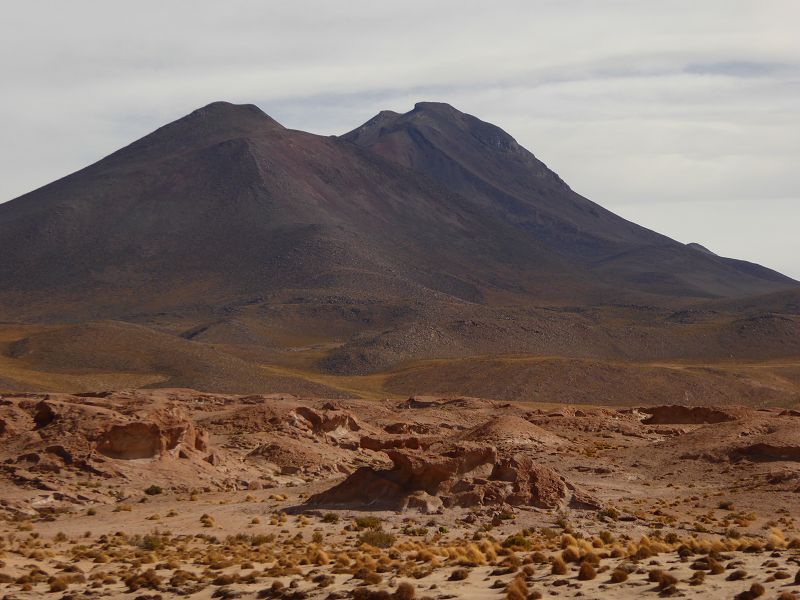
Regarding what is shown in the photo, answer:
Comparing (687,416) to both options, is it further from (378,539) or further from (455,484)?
(378,539)

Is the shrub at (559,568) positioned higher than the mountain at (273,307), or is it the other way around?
the mountain at (273,307)

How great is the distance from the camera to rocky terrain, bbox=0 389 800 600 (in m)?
21.1

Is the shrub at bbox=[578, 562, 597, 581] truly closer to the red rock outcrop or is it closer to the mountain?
the red rock outcrop

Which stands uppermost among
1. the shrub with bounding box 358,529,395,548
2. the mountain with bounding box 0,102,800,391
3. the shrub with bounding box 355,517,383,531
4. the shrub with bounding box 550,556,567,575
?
the mountain with bounding box 0,102,800,391

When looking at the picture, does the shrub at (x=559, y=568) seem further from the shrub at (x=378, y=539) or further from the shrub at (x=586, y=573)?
the shrub at (x=378, y=539)

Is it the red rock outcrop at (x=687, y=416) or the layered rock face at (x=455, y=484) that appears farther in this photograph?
the red rock outcrop at (x=687, y=416)

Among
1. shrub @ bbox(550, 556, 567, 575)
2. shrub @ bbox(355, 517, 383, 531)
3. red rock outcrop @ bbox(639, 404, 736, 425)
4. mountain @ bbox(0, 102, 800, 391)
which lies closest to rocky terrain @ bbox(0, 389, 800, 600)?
shrub @ bbox(550, 556, 567, 575)

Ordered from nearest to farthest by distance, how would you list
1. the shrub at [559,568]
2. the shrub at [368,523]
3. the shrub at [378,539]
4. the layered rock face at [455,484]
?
the shrub at [559,568] → the shrub at [378,539] → the shrub at [368,523] → the layered rock face at [455,484]

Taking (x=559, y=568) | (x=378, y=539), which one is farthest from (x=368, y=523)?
(x=559, y=568)

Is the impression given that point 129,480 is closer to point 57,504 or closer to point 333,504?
point 57,504

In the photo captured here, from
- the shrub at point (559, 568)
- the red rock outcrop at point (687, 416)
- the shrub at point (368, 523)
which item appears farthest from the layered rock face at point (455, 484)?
the red rock outcrop at point (687, 416)

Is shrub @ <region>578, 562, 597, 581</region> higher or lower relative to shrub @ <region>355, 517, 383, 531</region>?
higher

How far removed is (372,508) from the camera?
112ft

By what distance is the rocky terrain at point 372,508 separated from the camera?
21062 mm
